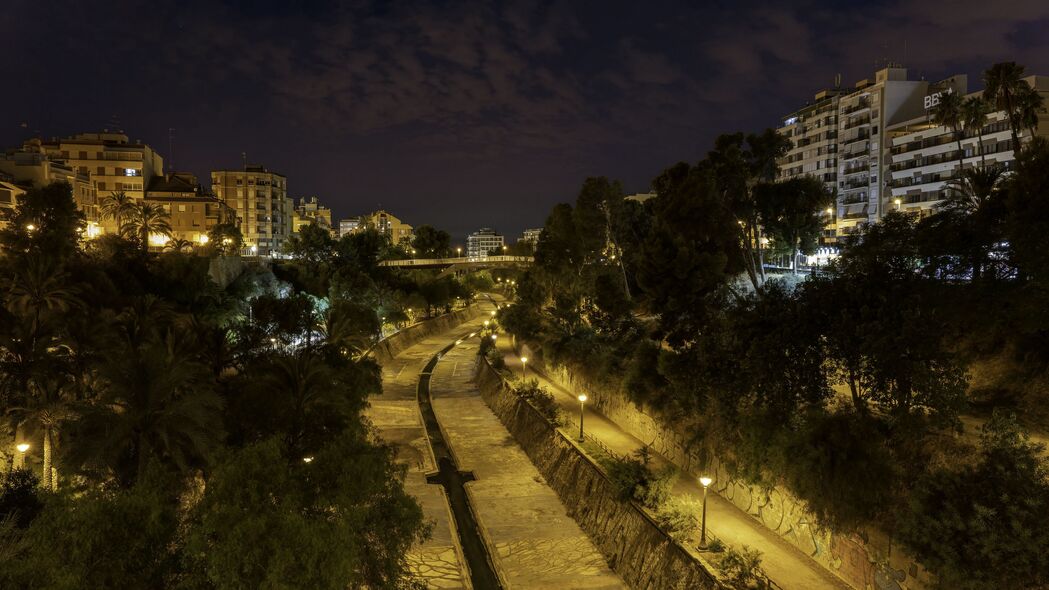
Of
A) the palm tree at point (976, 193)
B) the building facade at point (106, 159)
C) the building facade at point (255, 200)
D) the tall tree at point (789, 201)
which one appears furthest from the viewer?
the building facade at point (255, 200)

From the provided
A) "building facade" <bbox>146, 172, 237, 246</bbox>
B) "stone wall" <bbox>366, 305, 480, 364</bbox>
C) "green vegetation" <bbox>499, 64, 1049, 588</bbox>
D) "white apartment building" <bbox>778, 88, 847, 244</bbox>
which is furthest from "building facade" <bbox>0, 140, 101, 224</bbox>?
"white apartment building" <bbox>778, 88, 847, 244</bbox>

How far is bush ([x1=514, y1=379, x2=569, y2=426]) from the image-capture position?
34.0 meters

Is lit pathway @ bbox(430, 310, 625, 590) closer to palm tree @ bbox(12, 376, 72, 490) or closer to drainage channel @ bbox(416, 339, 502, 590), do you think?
drainage channel @ bbox(416, 339, 502, 590)

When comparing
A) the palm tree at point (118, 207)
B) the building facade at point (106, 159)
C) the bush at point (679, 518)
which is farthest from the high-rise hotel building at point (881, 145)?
the building facade at point (106, 159)

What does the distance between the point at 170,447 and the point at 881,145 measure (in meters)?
78.6

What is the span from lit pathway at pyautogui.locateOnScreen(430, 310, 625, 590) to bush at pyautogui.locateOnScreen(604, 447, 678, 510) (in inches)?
112

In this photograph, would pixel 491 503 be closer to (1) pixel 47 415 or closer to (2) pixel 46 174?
(1) pixel 47 415

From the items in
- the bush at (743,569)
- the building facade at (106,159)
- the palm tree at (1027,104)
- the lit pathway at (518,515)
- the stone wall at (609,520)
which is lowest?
the lit pathway at (518,515)

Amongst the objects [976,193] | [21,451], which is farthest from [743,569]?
[21,451]

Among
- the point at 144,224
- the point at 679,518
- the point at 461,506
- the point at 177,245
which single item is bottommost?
the point at 461,506

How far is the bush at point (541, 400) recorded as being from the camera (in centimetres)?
3400

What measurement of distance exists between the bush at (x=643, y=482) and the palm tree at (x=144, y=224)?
51104mm

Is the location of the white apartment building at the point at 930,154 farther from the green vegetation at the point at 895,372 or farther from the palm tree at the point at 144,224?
the palm tree at the point at 144,224

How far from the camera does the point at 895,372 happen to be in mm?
16391
